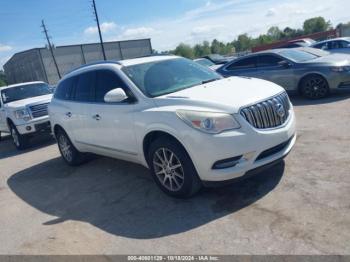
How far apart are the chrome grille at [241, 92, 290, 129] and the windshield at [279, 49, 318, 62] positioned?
19.3 feet

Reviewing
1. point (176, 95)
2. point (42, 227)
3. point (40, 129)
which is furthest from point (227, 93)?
point (40, 129)

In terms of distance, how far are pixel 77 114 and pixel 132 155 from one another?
1.76 metres

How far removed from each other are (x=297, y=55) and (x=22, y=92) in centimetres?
872

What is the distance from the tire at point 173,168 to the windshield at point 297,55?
6.76 meters

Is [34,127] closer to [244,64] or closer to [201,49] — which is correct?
[244,64]

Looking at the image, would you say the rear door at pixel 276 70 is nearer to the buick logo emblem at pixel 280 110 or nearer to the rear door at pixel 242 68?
the rear door at pixel 242 68

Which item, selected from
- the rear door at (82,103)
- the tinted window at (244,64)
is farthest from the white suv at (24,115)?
the tinted window at (244,64)

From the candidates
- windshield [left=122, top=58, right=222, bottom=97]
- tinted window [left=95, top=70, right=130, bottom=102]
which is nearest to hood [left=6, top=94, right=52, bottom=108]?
tinted window [left=95, top=70, right=130, bottom=102]

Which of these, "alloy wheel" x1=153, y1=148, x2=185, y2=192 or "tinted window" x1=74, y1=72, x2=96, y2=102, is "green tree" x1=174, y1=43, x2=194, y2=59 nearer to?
"tinted window" x1=74, y1=72, x2=96, y2=102

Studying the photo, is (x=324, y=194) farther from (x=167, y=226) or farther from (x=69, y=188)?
(x=69, y=188)

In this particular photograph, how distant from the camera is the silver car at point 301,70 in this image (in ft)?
29.9

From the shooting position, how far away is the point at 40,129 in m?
10.4

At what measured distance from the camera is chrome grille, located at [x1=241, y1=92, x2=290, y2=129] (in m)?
4.18

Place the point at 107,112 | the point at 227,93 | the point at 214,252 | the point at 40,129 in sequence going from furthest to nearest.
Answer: the point at 40,129, the point at 107,112, the point at 227,93, the point at 214,252
